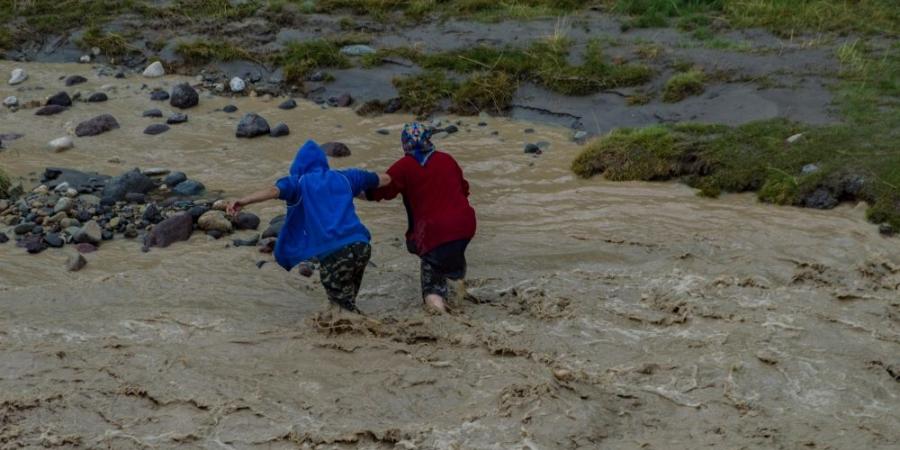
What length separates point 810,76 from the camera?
12164 millimetres

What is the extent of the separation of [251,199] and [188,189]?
424cm

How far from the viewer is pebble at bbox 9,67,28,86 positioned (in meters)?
14.8

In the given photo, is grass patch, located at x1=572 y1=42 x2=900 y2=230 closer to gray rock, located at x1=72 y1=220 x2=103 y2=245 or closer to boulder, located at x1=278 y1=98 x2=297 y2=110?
boulder, located at x1=278 y1=98 x2=297 y2=110

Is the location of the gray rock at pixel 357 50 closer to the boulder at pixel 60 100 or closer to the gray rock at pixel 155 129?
the gray rock at pixel 155 129

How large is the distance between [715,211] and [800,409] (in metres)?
3.86

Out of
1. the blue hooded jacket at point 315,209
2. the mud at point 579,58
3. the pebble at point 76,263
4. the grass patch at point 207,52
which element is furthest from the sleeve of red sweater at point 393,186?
the grass patch at point 207,52

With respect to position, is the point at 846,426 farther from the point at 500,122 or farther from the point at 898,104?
the point at 500,122

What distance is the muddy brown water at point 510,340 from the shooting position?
229 inches

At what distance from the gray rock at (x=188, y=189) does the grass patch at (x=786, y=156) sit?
154 inches

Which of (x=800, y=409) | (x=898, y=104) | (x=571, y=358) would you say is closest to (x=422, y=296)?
(x=571, y=358)

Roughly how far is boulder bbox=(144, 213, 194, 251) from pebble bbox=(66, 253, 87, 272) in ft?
2.00

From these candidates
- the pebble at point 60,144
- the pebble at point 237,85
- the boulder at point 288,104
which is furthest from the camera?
the pebble at point 237,85

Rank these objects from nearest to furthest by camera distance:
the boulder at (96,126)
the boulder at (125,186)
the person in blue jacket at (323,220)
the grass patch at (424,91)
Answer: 1. the person in blue jacket at (323,220)
2. the boulder at (125,186)
3. the boulder at (96,126)
4. the grass patch at (424,91)

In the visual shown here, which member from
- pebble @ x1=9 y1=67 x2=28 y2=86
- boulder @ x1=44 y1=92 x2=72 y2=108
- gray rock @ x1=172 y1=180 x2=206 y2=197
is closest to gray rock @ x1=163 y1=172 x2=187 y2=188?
gray rock @ x1=172 y1=180 x2=206 y2=197
